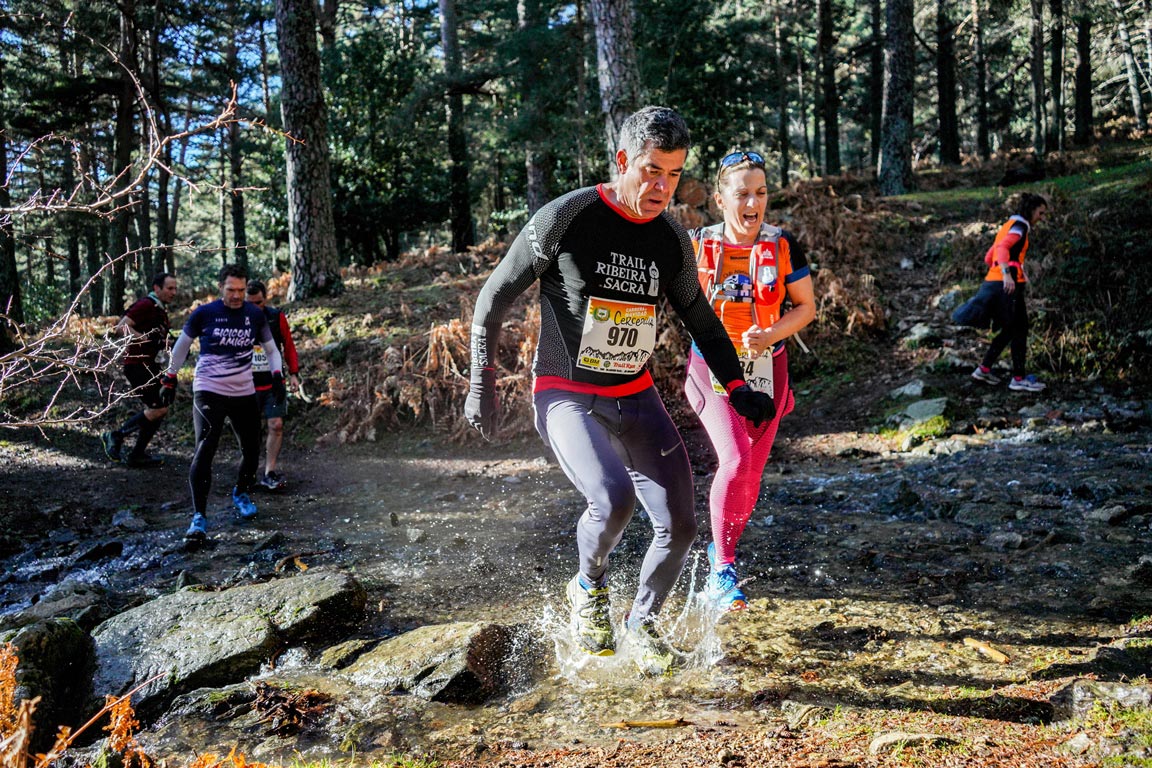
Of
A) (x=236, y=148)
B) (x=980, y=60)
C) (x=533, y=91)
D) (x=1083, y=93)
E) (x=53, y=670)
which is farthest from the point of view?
(x=1083, y=93)

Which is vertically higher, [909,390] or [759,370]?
[759,370]

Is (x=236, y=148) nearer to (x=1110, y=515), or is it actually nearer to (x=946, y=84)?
(x=946, y=84)

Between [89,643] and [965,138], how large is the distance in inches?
2300

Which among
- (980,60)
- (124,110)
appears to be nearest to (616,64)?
(124,110)

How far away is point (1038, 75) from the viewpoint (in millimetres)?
22172

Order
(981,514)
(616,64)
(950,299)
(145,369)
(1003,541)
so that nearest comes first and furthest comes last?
(1003,541) → (981,514) → (145,369) → (616,64) → (950,299)

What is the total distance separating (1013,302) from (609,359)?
769 centimetres

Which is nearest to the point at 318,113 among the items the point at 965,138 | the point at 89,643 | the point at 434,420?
the point at 434,420

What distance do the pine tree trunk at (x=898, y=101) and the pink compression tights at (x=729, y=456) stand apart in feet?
50.0

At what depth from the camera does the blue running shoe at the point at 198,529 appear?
6906 mm

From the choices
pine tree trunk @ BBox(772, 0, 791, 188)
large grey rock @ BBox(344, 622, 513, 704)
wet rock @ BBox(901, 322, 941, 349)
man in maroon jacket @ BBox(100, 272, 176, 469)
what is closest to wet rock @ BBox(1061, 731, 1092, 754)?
large grey rock @ BBox(344, 622, 513, 704)

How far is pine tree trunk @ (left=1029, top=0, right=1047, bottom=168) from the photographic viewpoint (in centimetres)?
2130

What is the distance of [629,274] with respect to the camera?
3.79m

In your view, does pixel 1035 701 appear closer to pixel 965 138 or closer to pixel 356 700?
pixel 356 700
